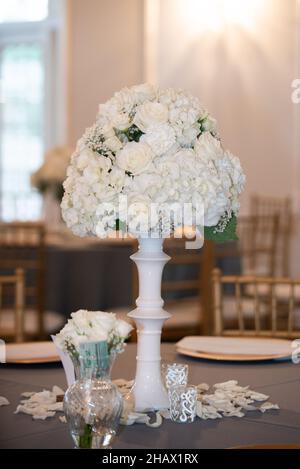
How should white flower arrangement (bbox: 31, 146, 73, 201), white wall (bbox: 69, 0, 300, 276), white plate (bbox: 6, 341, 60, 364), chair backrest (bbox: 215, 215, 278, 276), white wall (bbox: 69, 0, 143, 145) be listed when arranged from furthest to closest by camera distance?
white wall (bbox: 69, 0, 143, 145) → white wall (bbox: 69, 0, 300, 276) → white flower arrangement (bbox: 31, 146, 73, 201) → chair backrest (bbox: 215, 215, 278, 276) → white plate (bbox: 6, 341, 60, 364)

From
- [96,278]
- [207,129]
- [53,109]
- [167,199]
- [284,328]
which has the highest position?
[53,109]

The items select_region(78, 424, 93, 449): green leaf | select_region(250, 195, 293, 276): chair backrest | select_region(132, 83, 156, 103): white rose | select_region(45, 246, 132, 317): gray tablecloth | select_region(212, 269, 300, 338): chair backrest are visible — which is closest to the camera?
select_region(78, 424, 93, 449): green leaf

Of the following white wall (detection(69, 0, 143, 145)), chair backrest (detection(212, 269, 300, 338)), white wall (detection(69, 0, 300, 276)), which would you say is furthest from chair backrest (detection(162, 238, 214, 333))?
white wall (detection(69, 0, 143, 145))

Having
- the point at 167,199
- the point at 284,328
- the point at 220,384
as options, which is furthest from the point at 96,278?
the point at 167,199

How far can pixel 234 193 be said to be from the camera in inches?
66.0

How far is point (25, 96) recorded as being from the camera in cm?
837

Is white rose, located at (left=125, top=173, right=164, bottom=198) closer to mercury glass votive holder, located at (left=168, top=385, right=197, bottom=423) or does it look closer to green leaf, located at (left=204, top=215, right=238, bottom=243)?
green leaf, located at (left=204, top=215, right=238, bottom=243)

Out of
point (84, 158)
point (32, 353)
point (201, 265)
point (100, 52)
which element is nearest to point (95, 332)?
point (84, 158)

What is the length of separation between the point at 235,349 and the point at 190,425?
687mm

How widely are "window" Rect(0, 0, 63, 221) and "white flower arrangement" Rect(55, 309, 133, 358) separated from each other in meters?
6.83

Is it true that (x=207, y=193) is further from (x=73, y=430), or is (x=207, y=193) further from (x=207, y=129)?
(x=73, y=430)

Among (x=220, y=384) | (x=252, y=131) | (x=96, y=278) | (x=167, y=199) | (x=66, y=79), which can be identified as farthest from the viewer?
(x=66, y=79)

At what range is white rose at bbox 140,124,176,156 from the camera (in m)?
1.57
